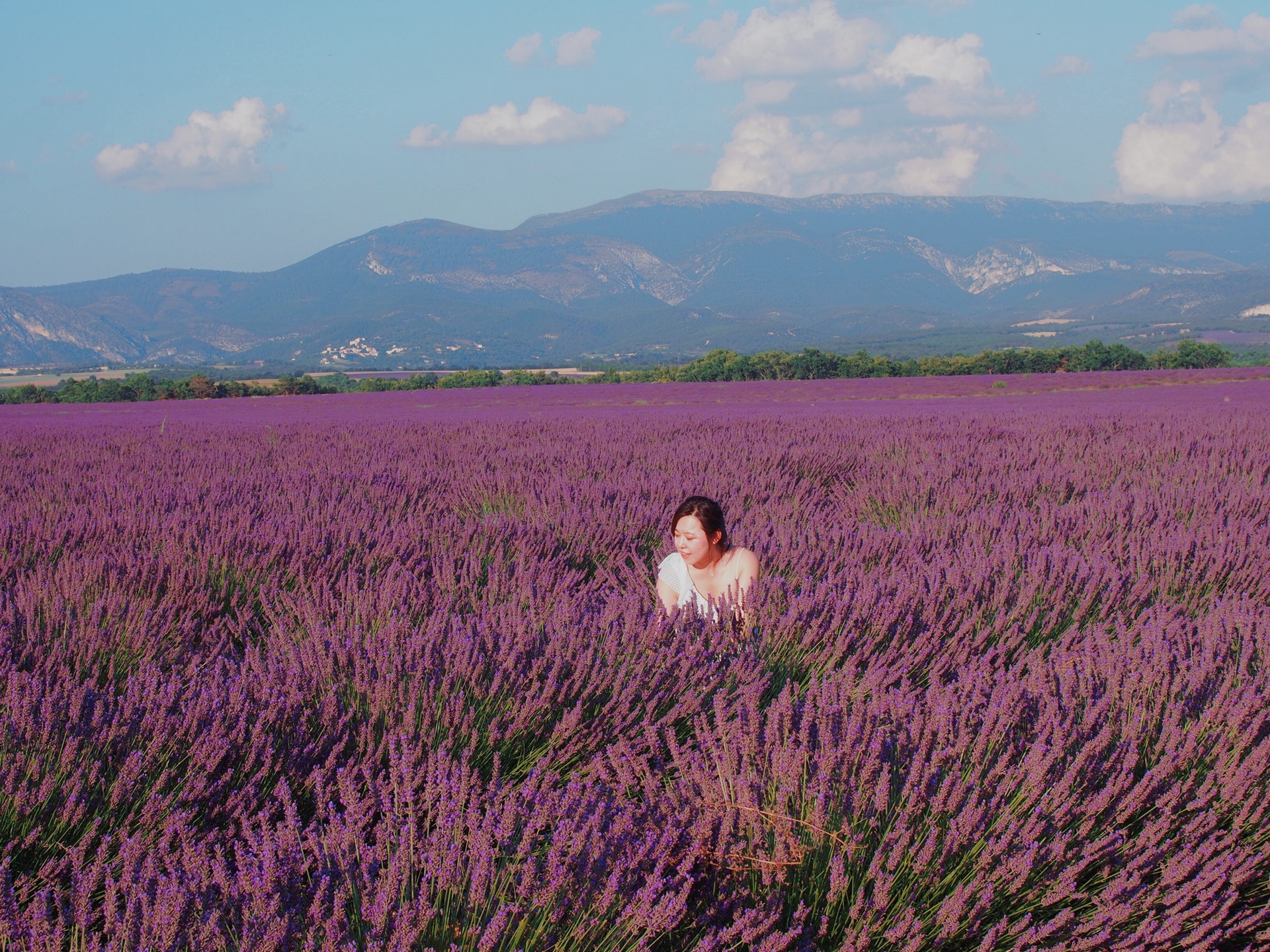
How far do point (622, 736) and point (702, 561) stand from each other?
115 cm

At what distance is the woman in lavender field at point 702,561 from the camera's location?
2.98 metres

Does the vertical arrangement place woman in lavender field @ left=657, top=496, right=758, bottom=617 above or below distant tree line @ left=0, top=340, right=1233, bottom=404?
below

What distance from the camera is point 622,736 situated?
6.43 ft

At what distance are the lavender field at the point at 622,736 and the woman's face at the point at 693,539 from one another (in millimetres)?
291

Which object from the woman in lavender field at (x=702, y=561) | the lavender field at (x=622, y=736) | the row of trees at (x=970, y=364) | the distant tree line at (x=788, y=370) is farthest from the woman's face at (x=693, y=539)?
the row of trees at (x=970, y=364)

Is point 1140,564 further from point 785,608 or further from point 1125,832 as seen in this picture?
point 1125,832

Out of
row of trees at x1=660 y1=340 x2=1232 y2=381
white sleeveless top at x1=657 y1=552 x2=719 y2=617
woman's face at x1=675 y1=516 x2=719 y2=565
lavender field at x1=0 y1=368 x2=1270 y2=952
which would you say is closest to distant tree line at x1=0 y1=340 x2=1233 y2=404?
row of trees at x1=660 y1=340 x2=1232 y2=381

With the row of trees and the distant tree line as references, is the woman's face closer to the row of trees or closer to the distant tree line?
the distant tree line

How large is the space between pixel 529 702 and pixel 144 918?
2.93 feet

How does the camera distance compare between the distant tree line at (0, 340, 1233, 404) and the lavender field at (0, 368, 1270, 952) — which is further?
the distant tree line at (0, 340, 1233, 404)

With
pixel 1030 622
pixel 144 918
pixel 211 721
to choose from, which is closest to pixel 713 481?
pixel 1030 622

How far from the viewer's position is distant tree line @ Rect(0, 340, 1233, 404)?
1356 inches

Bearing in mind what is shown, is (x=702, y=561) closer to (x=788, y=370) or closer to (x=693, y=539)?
(x=693, y=539)

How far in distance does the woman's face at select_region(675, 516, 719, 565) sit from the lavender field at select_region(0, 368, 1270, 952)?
0.96ft
